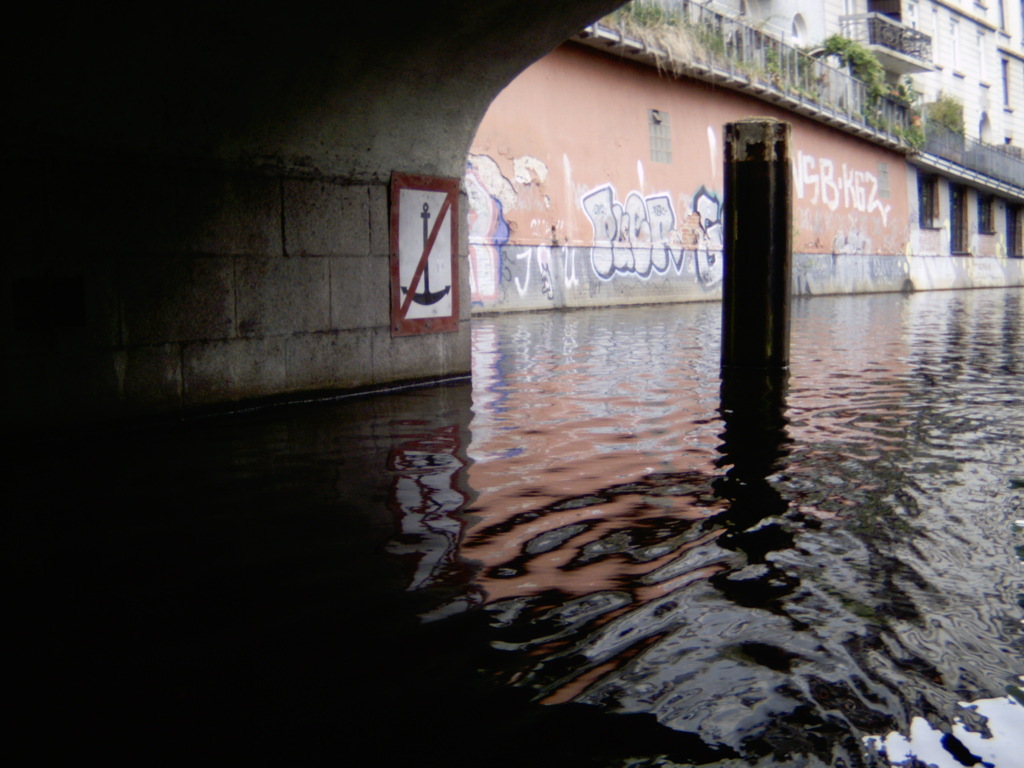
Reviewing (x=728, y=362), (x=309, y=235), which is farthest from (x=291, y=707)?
(x=728, y=362)

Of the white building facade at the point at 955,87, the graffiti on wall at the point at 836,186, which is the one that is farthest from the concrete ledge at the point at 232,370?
the white building facade at the point at 955,87

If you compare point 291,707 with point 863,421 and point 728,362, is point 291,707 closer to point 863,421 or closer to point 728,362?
point 863,421

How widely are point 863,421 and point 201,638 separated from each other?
14.1 feet

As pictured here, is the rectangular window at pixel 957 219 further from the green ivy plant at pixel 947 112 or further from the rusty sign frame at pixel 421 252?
the rusty sign frame at pixel 421 252

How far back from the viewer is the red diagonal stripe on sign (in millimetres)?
7734

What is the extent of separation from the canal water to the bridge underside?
65 cm

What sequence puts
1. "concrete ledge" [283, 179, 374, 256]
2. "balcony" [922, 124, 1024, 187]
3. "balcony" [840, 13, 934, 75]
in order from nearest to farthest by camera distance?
"concrete ledge" [283, 179, 374, 256], "balcony" [840, 13, 934, 75], "balcony" [922, 124, 1024, 187]

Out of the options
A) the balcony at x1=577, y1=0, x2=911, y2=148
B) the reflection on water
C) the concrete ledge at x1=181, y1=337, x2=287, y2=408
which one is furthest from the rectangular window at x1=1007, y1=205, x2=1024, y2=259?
the concrete ledge at x1=181, y1=337, x2=287, y2=408

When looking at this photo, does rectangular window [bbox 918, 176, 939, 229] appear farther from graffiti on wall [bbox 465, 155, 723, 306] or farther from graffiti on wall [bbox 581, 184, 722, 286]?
graffiti on wall [bbox 465, 155, 723, 306]

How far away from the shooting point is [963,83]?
42562 millimetres

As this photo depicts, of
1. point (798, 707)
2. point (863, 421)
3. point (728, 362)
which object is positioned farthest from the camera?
point (728, 362)

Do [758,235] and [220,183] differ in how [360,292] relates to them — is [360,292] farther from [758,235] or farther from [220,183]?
[758,235]

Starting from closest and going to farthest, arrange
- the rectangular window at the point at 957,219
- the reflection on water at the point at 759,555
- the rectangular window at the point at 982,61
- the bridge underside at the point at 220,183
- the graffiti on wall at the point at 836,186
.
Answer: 1. the reflection on water at the point at 759,555
2. the bridge underside at the point at 220,183
3. the graffiti on wall at the point at 836,186
4. the rectangular window at the point at 957,219
5. the rectangular window at the point at 982,61

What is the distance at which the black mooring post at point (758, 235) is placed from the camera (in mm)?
7855
